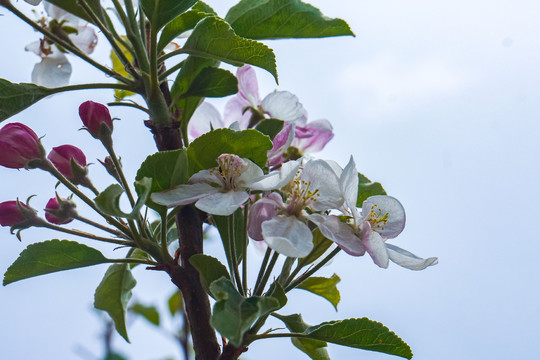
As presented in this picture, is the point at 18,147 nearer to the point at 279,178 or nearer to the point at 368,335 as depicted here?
the point at 279,178

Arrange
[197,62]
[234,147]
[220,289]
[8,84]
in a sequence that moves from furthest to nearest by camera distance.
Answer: [197,62] < [8,84] < [234,147] < [220,289]

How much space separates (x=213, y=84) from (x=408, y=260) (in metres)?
0.54

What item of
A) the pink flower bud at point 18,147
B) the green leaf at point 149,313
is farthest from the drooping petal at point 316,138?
the green leaf at point 149,313

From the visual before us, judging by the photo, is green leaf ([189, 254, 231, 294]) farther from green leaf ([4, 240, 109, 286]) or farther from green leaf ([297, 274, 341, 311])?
green leaf ([297, 274, 341, 311])

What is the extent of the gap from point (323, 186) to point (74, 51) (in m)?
0.56

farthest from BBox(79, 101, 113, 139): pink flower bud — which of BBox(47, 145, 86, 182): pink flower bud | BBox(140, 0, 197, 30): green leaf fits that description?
BBox(140, 0, 197, 30): green leaf

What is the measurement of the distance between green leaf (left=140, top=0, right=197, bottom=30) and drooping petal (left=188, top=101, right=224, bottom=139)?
12.3 inches

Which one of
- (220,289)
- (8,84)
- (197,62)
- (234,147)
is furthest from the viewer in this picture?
(197,62)

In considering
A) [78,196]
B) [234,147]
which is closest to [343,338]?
[234,147]

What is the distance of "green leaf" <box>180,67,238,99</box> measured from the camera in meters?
1.35

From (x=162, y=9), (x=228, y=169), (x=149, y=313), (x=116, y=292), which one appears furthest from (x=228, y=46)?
(x=149, y=313)

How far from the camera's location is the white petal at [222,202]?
3.46 feet

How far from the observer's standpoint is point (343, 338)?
117 cm

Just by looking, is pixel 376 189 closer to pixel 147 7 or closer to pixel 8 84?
pixel 147 7
